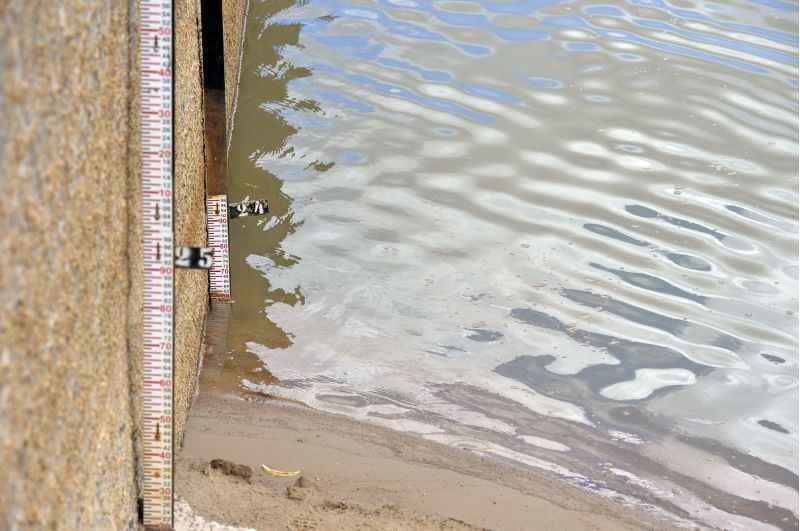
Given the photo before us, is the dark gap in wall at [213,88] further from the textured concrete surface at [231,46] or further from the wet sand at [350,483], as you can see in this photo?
the textured concrete surface at [231,46]

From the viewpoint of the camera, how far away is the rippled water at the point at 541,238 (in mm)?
4785

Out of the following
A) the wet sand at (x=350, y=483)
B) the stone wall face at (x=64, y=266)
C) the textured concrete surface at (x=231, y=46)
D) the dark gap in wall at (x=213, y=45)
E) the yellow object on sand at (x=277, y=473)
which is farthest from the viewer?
the textured concrete surface at (x=231, y=46)

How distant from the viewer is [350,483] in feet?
13.2

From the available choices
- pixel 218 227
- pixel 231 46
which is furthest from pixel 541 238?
pixel 231 46

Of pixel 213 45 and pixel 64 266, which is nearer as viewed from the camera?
pixel 64 266

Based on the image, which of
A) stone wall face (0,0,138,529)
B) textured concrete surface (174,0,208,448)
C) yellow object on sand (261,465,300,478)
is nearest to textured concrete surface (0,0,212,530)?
stone wall face (0,0,138,529)

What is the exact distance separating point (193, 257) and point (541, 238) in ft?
12.4

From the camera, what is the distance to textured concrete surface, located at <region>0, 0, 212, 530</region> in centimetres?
167

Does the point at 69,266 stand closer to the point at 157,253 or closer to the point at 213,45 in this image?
the point at 157,253

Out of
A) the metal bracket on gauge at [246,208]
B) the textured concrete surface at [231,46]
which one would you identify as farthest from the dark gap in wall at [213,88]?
the textured concrete surface at [231,46]

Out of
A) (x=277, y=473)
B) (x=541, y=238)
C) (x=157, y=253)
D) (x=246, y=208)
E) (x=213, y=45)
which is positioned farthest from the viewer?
(x=541, y=238)

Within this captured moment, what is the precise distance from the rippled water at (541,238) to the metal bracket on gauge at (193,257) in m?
1.96

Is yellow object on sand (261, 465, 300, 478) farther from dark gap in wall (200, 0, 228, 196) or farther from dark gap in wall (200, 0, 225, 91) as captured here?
dark gap in wall (200, 0, 225, 91)

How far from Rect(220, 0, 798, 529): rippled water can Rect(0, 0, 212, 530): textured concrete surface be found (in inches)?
91.4
